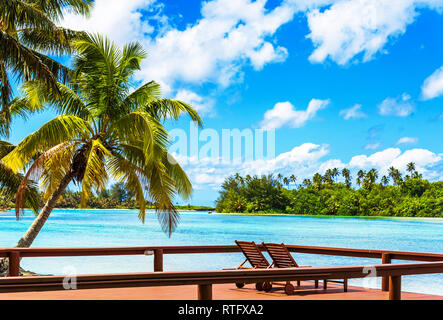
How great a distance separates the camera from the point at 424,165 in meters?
98.1

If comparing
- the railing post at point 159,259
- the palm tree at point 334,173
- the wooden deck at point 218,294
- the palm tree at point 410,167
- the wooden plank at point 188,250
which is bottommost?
the wooden deck at point 218,294

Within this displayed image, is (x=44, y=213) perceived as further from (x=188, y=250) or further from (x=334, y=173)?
(x=334, y=173)

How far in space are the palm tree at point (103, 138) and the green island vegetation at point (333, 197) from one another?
59.9m

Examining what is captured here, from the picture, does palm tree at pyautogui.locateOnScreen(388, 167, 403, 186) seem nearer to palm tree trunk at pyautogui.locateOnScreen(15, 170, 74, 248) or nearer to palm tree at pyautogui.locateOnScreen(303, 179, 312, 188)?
palm tree at pyautogui.locateOnScreen(303, 179, 312, 188)

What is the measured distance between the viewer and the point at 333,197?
3179 inches

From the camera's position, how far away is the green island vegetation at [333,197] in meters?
69.9

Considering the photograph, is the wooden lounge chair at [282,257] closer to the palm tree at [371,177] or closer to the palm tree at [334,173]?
the palm tree at [371,177]

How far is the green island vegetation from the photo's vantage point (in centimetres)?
6988

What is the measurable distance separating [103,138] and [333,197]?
6967cm

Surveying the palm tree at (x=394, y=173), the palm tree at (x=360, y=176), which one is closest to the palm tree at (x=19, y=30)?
the palm tree at (x=360, y=176)

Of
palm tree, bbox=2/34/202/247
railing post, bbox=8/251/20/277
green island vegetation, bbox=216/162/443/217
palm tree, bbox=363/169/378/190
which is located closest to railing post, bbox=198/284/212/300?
railing post, bbox=8/251/20/277

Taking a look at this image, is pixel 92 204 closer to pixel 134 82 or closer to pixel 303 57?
pixel 303 57

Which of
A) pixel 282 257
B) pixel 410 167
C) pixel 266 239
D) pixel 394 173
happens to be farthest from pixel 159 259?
pixel 410 167

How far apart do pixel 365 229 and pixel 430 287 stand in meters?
34.3
